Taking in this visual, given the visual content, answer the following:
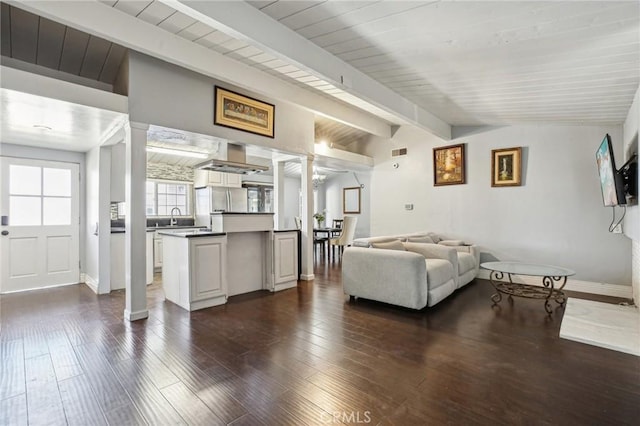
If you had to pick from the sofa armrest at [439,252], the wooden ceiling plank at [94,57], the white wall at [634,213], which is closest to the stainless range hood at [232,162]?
the wooden ceiling plank at [94,57]

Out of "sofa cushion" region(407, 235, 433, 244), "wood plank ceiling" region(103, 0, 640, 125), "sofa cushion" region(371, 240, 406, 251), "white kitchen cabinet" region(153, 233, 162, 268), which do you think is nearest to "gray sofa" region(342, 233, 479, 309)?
"sofa cushion" region(371, 240, 406, 251)

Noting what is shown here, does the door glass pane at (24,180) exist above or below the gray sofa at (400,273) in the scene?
above

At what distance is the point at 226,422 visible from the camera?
1.67 meters

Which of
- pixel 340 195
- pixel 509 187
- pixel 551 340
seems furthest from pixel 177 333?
pixel 340 195

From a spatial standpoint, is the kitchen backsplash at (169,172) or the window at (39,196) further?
the kitchen backsplash at (169,172)

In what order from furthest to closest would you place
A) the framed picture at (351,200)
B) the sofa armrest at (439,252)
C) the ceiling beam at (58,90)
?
1. the framed picture at (351,200)
2. the sofa armrest at (439,252)
3. the ceiling beam at (58,90)

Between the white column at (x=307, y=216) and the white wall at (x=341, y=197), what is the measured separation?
141 inches

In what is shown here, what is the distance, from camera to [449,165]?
5836 millimetres

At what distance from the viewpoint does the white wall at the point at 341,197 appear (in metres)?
8.74

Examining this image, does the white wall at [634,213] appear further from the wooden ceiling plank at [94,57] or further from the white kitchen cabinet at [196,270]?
the wooden ceiling plank at [94,57]

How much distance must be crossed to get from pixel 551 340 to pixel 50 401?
383cm

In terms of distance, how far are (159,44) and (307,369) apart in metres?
3.08

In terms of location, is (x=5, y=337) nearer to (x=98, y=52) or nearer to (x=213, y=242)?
(x=213, y=242)

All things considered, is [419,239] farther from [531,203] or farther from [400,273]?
[531,203]
